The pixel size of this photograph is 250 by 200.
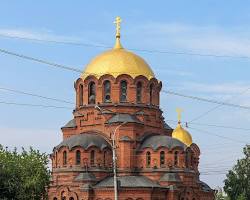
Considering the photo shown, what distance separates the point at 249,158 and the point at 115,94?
21.1 meters

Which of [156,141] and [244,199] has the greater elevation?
[156,141]

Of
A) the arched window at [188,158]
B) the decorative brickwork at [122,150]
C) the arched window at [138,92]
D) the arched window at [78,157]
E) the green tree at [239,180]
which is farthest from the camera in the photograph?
the green tree at [239,180]

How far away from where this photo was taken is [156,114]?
4997cm

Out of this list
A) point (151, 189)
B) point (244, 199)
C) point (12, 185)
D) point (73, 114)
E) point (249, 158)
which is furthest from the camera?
point (249, 158)

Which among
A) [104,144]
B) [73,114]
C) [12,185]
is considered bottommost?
[12,185]

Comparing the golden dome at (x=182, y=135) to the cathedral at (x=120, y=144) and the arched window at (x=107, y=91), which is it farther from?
the arched window at (x=107, y=91)

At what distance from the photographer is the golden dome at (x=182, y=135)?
57.7m

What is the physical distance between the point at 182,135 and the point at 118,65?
42.0 feet

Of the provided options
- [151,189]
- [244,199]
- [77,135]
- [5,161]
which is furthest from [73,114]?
[244,199]

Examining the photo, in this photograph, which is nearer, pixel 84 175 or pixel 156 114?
pixel 84 175

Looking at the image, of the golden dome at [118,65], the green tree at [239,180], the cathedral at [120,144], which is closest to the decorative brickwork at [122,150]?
the cathedral at [120,144]

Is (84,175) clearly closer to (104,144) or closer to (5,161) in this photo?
(104,144)

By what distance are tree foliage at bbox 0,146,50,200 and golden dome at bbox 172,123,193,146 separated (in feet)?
66.3

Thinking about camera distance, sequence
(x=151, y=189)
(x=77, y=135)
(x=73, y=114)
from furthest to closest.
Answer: (x=73, y=114) < (x=77, y=135) < (x=151, y=189)
